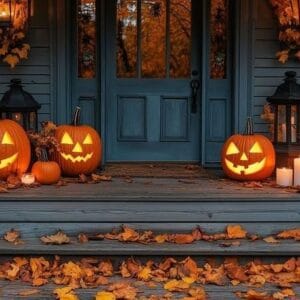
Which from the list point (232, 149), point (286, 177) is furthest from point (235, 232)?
point (232, 149)

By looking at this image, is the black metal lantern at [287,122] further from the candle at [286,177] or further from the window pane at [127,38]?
the window pane at [127,38]

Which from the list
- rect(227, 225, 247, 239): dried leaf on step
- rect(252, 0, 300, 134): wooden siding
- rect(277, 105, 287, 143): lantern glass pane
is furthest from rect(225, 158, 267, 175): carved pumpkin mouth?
rect(252, 0, 300, 134): wooden siding

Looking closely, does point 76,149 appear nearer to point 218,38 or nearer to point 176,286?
point 176,286

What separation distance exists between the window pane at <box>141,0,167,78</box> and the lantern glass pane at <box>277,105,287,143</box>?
1391mm

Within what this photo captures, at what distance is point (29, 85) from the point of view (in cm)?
638

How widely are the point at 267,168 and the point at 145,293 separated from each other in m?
1.83

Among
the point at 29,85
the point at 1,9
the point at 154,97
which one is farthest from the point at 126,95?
the point at 1,9

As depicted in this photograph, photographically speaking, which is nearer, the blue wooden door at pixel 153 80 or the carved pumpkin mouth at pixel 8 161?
the carved pumpkin mouth at pixel 8 161

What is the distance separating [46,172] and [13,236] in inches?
29.8

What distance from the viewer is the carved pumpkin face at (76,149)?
5.27 meters

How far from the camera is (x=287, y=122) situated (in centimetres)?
561

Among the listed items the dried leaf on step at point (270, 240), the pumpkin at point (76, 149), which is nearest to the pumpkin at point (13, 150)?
the pumpkin at point (76, 149)

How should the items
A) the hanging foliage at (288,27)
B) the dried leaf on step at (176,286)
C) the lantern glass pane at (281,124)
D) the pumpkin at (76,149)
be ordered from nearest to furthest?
the dried leaf on step at (176,286) → the pumpkin at (76,149) → the lantern glass pane at (281,124) → the hanging foliage at (288,27)

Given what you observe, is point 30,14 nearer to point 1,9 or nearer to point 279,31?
point 1,9
